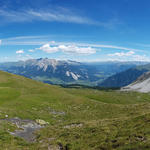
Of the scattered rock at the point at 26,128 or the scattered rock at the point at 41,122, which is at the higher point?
the scattered rock at the point at 26,128

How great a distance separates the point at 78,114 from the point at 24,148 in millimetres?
30980

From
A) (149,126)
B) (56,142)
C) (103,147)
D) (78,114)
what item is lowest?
(78,114)

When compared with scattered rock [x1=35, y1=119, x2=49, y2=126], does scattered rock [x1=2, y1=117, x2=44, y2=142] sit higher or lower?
higher

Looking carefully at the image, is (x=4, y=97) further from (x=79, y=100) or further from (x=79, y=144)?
(x=79, y=144)

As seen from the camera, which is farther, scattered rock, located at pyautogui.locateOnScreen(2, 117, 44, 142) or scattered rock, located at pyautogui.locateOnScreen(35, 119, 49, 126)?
scattered rock, located at pyautogui.locateOnScreen(35, 119, 49, 126)

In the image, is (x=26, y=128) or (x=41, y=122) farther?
(x=41, y=122)

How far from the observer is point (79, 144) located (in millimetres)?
21734

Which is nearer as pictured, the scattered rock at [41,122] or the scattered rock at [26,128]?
the scattered rock at [26,128]

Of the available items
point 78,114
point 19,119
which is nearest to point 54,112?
point 78,114

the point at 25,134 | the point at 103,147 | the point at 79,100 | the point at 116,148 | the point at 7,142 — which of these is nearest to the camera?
the point at 116,148

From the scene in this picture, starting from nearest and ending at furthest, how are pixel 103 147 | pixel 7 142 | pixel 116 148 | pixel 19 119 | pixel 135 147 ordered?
1. pixel 135 147
2. pixel 116 148
3. pixel 103 147
4. pixel 7 142
5. pixel 19 119

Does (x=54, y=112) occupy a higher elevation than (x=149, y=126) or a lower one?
lower

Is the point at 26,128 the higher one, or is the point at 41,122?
the point at 26,128

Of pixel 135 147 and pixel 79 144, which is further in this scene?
pixel 79 144
